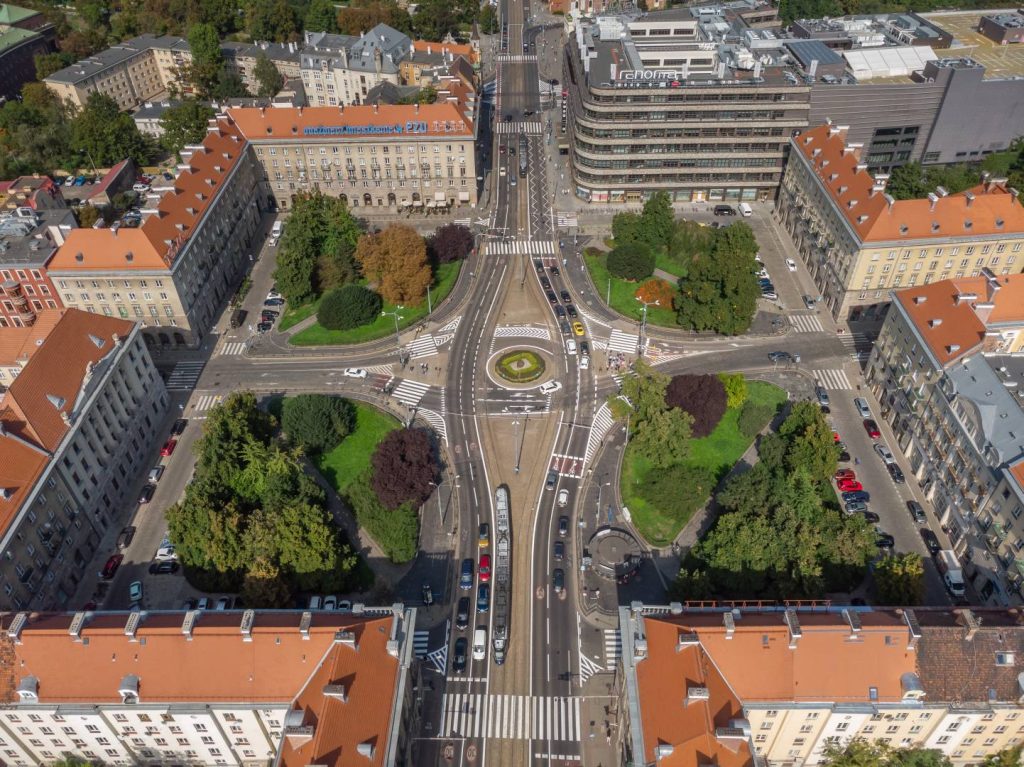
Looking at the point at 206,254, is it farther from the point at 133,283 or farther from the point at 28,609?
the point at 28,609

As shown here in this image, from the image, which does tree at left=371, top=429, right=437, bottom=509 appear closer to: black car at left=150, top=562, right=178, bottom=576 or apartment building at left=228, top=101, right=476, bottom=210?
black car at left=150, top=562, right=178, bottom=576

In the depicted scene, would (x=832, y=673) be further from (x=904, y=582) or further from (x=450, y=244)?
(x=450, y=244)

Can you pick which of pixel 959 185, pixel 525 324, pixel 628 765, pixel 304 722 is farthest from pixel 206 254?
pixel 959 185

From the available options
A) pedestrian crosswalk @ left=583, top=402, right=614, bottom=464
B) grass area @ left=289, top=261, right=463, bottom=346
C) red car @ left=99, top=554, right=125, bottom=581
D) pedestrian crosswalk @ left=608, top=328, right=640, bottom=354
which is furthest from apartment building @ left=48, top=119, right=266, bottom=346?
pedestrian crosswalk @ left=608, top=328, right=640, bottom=354

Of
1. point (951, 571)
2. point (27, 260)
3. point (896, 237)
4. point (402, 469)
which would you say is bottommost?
point (951, 571)

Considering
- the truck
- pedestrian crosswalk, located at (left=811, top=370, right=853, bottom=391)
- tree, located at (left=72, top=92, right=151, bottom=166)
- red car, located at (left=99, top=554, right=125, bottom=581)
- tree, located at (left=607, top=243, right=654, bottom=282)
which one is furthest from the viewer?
tree, located at (left=72, top=92, right=151, bottom=166)

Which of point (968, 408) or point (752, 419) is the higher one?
point (968, 408)

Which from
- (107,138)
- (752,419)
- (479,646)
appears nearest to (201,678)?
(479,646)
